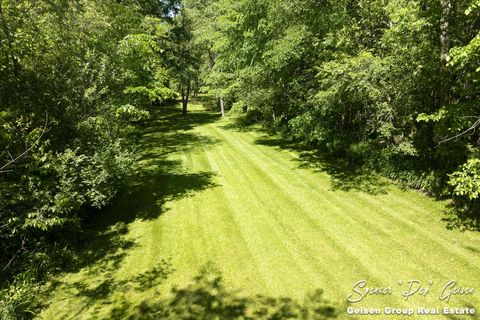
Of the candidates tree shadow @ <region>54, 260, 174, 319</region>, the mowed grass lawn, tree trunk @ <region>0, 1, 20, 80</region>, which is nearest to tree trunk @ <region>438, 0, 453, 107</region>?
the mowed grass lawn

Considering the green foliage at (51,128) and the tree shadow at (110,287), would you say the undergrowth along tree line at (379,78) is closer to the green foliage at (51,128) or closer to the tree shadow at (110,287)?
the tree shadow at (110,287)

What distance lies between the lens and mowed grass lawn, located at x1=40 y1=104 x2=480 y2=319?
6461mm

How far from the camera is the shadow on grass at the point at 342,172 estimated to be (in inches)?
453

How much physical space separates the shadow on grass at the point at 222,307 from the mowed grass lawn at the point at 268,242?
16 centimetres

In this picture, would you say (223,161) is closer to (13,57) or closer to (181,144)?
(181,144)

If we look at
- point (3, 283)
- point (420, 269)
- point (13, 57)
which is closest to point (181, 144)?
point (13, 57)

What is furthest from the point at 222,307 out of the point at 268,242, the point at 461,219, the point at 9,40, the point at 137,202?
the point at 9,40

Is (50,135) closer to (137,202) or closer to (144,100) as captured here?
(137,202)

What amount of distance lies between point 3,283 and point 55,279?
98 cm

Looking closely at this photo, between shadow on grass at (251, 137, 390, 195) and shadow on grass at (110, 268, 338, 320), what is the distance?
20.6ft

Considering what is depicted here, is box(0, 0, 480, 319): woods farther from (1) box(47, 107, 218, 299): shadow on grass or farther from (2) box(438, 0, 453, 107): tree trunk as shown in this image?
(1) box(47, 107, 218, 299): shadow on grass

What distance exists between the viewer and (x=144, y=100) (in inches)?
611

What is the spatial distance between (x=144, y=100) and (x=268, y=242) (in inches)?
426

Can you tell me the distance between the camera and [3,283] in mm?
6469
